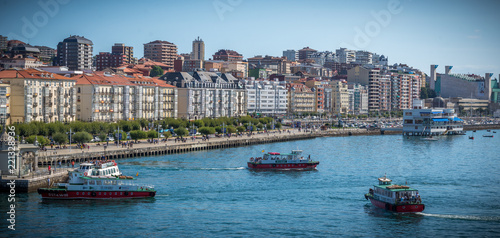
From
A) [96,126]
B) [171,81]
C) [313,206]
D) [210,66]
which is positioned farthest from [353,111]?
[313,206]

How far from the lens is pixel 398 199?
3991cm

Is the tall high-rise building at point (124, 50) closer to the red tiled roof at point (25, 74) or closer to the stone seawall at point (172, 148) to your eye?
the stone seawall at point (172, 148)

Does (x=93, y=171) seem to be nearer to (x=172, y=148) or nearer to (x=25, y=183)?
(x=25, y=183)

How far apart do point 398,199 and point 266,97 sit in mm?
103211

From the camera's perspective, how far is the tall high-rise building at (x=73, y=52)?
511ft

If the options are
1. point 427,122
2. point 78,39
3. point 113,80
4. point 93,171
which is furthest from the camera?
point 78,39

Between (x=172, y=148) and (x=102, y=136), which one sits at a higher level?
(x=102, y=136)

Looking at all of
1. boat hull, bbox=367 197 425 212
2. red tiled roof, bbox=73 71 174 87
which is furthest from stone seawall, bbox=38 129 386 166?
boat hull, bbox=367 197 425 212

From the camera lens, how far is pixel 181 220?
124 ft

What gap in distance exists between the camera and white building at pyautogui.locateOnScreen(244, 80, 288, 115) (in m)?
140

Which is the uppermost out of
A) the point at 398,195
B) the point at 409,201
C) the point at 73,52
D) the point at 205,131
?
the point at 73,52

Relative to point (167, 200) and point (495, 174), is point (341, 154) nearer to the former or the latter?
point (495, 174)

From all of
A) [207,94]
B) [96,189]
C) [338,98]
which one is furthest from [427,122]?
[96,189]

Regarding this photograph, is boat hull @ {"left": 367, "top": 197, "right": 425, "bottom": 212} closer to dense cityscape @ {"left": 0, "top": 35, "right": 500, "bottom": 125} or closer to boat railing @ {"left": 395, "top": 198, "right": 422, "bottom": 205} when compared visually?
boat railing @ {"left": 395, "top": 198, "right": 422, "bottom": 205}
